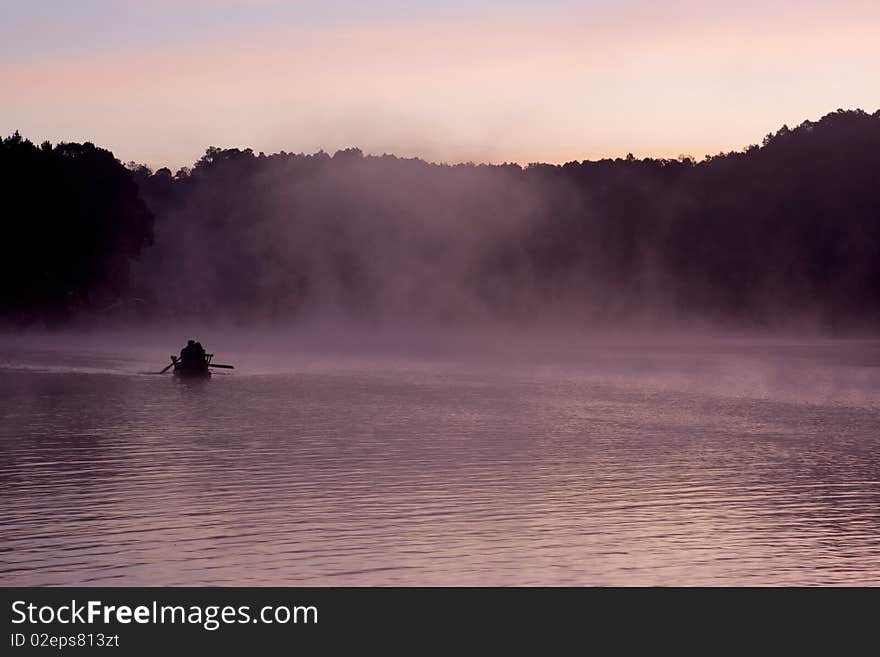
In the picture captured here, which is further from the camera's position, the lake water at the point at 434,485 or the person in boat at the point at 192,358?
the person in boat at the point at 192,358

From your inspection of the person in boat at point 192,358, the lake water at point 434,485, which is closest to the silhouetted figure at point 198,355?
the person in boat at point 192,358

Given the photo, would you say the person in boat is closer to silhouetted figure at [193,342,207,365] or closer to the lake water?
silhouetted figure at [193,342,207,365]

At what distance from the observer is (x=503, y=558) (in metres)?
23.9

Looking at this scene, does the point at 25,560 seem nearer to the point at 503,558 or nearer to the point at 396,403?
the point at 503,558

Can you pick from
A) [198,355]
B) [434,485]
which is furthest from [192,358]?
[434,485]

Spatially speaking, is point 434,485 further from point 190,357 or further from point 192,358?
point 190,357

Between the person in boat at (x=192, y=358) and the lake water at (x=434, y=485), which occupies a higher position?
the person in boat at (x=192, y=358)

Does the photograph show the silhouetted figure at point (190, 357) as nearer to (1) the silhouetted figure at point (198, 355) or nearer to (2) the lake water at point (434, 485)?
(1) the silhouetted figure at point (198, 355)

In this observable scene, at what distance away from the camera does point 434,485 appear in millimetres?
33375

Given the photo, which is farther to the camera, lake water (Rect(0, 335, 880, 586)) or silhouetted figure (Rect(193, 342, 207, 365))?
silhouetted figure (Rect(193, 342, 207, 365))

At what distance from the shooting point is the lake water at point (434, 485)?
23.4 metres

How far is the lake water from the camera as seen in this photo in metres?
23.4

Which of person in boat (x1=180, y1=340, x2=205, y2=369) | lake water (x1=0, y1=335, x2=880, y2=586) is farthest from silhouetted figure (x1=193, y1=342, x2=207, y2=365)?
lake water (x1=0, y1=335, x2=880, y2=586)
